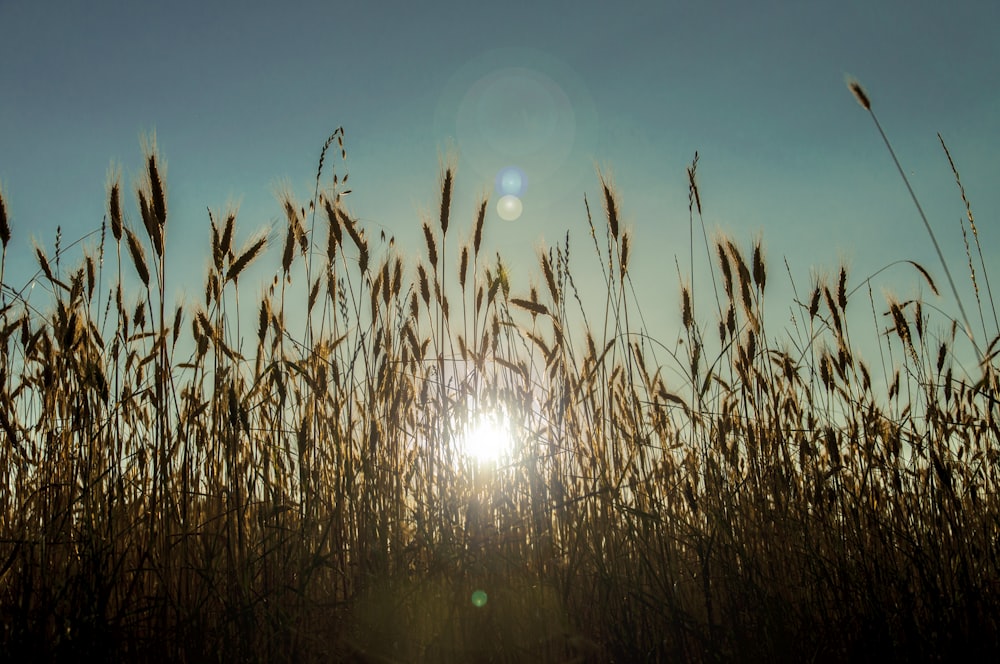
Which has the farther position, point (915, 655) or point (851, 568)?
point (851, 568)

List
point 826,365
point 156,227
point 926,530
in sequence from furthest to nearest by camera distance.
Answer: point 826,365 → point 926,530 → point 156,227

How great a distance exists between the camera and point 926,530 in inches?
82.0

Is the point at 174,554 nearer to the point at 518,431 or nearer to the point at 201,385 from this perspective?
the point at 201,385

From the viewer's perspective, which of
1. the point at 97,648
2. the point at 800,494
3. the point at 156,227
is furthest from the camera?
the point at 800,494

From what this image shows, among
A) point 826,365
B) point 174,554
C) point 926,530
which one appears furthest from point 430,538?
point 826,365

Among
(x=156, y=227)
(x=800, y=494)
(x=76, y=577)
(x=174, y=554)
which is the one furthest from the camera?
(x=800, y=494)

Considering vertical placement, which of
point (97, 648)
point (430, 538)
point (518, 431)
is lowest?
point (97, 648)

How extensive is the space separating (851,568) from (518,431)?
113 centimetres

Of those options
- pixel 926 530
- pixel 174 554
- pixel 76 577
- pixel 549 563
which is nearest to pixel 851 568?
pixel 926 530

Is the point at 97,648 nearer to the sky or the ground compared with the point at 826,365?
nearer to the ground

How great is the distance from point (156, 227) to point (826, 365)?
101 inches

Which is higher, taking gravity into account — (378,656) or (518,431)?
(518,431)

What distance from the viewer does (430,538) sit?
6.70 feet

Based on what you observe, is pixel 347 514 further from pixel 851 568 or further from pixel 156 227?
pixel 851 568
